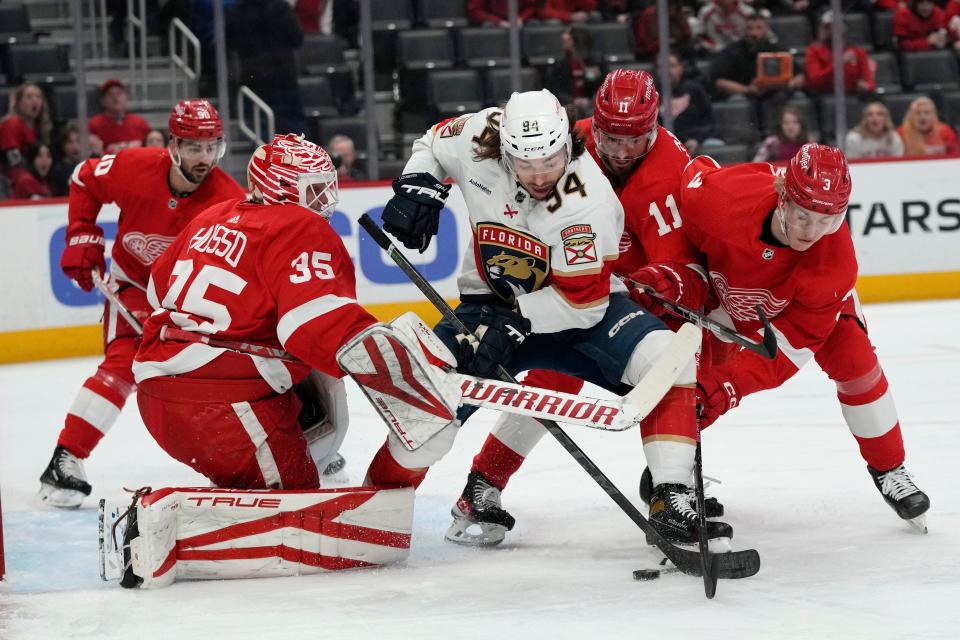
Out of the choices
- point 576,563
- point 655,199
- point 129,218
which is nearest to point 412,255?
point 129,218

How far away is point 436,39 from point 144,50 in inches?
56.8

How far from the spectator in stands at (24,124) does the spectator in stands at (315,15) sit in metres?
1.27

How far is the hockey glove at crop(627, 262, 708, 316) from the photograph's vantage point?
3238mm

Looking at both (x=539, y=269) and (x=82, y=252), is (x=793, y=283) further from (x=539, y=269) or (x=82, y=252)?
A: (x=82, y=252)

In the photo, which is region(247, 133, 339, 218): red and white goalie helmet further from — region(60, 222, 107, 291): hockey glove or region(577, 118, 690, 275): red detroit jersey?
region(60, 222, 107, 291): hockey glove

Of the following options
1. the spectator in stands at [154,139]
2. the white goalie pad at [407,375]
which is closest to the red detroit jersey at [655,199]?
the white goalie pad at [407,375]

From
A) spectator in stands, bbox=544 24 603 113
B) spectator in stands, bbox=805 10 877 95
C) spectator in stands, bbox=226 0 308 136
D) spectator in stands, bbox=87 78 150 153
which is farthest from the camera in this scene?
spectator in stands, bbox=805 10 877 95

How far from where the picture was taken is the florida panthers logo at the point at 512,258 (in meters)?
3.16

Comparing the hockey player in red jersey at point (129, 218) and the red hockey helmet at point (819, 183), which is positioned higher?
the red hockey helmet at point (819, 183)

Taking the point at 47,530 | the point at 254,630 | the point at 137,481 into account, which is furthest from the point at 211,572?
the point at 137,481

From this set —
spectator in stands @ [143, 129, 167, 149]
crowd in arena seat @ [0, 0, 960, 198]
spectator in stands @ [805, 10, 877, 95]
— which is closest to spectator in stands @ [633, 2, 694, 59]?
crowd in arena seat @ [0, 0, 960, 198]

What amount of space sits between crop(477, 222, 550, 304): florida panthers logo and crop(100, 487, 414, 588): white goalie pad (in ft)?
1.81

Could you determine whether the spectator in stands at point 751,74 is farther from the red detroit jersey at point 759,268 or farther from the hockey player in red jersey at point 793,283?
the red detroit jersey at point 759,268

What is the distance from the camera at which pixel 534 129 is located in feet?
9.80
